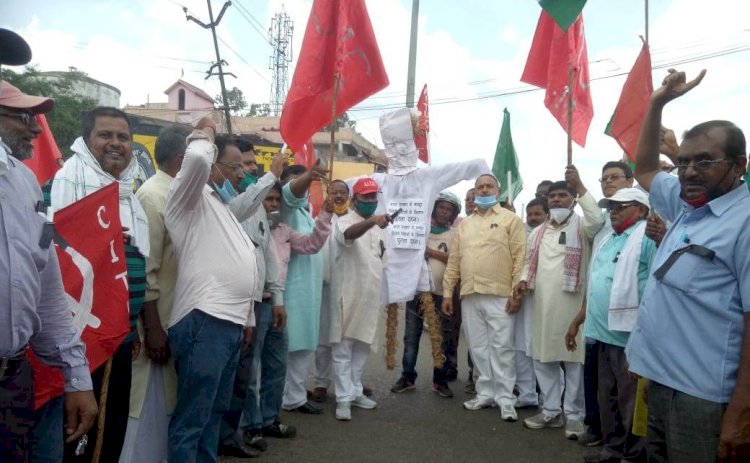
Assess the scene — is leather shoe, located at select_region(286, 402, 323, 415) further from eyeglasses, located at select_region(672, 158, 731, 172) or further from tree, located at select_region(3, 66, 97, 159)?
tree, located at select_region(3, 66, 97, 159)

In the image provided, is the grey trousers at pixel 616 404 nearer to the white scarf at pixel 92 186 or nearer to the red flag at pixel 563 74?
the red flag at pixel 563 74

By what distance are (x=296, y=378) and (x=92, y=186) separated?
10.6ft

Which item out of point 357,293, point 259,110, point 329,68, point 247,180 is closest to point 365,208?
Result: point 357,293

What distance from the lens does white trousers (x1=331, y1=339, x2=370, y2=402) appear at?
5.90m

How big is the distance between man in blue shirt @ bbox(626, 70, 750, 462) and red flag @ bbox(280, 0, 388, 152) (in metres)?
3.20

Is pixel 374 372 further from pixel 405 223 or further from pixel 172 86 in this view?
pixel 172 86

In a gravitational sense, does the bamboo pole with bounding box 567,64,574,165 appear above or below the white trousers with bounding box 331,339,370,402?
above

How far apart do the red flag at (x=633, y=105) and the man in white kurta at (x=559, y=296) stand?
A: 710 mm

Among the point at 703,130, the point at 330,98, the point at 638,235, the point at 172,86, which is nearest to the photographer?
the point at 703,130

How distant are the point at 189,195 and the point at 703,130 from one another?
2.43m

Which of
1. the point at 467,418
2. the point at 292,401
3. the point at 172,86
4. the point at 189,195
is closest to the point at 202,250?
the point at 189,195

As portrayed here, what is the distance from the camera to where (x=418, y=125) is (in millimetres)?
6547

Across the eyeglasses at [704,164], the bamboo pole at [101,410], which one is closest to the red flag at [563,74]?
the eyeglasses at [704,164]

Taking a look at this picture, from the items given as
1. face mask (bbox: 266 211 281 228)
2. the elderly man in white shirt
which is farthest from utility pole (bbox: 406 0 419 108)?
the elderly man in white shirt
